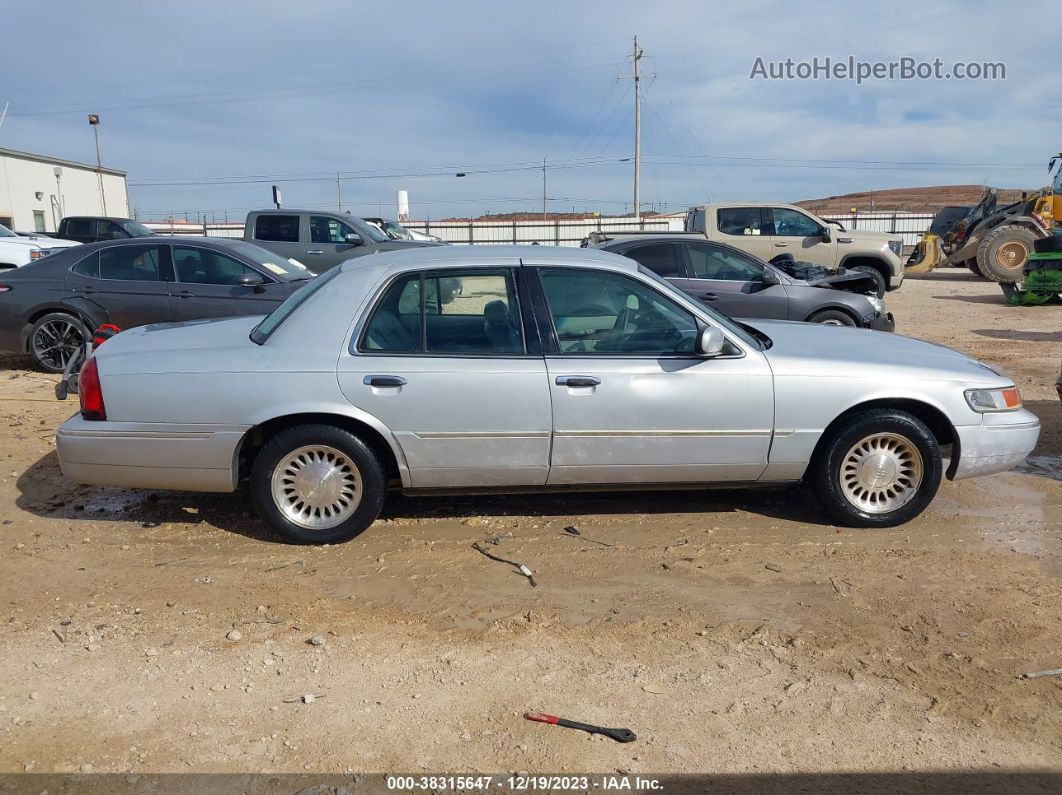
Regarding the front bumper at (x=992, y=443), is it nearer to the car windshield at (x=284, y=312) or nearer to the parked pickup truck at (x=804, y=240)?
the car windshield at (x=284, y=312)

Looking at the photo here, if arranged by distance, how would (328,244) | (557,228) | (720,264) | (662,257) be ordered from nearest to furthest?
(720,264) < (662,257) < (328,244) < (557,228)

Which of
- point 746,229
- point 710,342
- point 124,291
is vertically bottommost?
point 710,342

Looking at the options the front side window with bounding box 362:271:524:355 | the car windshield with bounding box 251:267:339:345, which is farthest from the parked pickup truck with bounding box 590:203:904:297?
the car windshield with bounding box 251:267:339:345

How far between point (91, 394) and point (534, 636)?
2691mm

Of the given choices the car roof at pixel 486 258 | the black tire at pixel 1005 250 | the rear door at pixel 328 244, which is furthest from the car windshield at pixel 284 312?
the black tire at pixel 1005 250

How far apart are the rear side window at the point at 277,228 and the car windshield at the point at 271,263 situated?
633 centimetres

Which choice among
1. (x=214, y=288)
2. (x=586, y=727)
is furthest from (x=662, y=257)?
(x=586, y=727)

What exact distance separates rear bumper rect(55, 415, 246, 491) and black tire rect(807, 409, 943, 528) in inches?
125

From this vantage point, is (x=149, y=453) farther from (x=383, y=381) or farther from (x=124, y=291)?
(x=124, y=291)

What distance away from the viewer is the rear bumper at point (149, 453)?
4504mm

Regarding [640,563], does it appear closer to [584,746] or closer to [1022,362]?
[584,746]

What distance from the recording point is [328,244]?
15500 mm

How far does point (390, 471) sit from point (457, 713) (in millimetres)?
1778

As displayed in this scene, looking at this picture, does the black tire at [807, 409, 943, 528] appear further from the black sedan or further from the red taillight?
the black sedan
